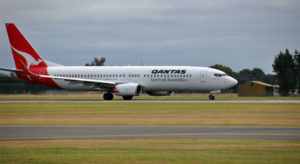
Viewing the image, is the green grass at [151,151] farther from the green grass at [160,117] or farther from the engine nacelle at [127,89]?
the engine nacelle at [127,89]

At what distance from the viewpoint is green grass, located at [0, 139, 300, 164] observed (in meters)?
13.6

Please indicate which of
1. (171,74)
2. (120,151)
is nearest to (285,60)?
(171,74)

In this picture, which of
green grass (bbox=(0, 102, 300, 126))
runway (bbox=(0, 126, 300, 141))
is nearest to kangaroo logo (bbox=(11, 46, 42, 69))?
green grass (bbox=(0, 102, 300, 126))

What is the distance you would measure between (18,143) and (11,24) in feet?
175

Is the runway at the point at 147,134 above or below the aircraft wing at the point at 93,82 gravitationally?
below

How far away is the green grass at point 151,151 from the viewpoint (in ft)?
44.5

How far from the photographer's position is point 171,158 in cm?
1380

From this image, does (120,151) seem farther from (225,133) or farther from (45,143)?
(225,133)

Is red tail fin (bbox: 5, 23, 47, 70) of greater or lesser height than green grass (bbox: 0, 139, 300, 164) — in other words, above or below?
above

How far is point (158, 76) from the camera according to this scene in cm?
6125

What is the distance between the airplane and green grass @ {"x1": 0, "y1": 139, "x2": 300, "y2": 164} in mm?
41896

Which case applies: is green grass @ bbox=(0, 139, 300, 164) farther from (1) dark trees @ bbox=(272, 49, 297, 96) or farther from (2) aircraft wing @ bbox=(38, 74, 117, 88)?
(1) dark trees @ bbox=(272, 49, 297, 96)

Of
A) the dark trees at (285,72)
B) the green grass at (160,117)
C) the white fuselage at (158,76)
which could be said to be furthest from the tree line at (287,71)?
the green grass at (160,117)

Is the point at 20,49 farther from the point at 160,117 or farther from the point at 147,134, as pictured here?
the point at 147,134
